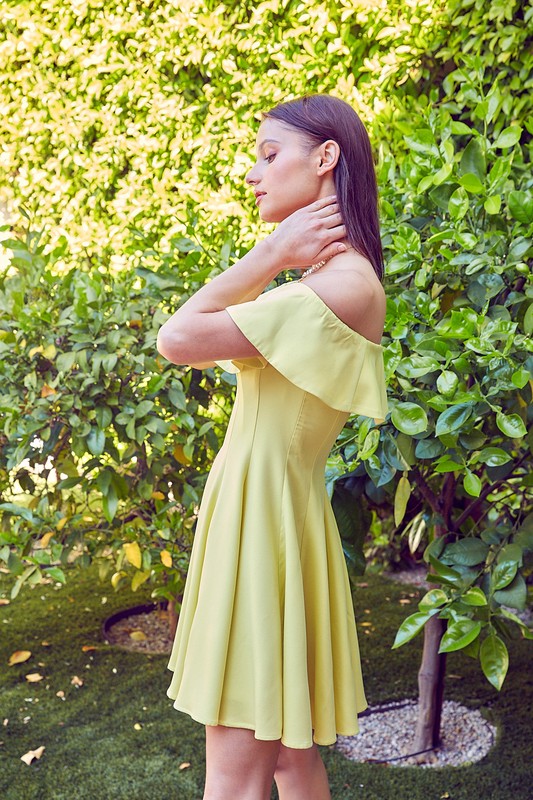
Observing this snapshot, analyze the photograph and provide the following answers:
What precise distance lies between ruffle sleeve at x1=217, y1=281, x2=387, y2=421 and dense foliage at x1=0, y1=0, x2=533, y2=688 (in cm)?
38

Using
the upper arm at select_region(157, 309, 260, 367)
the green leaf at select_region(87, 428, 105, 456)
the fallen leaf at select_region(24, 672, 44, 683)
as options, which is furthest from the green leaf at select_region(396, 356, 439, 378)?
the fallen leaf at select_region(24, 672, 44, 683)

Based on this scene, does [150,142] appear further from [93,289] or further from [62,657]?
[62,657]

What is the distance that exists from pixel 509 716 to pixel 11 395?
2061 mm

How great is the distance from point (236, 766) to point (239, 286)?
85cm

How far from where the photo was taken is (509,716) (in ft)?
9.75

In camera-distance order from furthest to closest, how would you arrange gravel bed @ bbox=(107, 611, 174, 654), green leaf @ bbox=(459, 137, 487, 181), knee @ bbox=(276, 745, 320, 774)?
gravel bed @ bbox=(107, 611, 174, 654), green leaf @ bbox=(459, 137, 487, 181), knee @ bbox=(276, 745, 320, 774)

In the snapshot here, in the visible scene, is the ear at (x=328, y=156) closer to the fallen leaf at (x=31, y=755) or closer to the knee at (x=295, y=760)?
the knee at (x=295, y=760)

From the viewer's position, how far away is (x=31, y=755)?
269 cm

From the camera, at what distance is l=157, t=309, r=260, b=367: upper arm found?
141cm

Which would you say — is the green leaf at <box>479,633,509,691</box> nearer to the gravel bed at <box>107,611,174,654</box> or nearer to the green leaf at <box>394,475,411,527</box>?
the green leaf at <box>394,475,411,527</box>

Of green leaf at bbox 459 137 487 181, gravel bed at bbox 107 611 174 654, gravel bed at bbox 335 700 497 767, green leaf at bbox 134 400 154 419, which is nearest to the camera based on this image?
green leaf at bbox 459 137 487 181

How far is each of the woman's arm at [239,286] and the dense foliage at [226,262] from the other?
42 cm

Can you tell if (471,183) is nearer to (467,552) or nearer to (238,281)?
(238,281)

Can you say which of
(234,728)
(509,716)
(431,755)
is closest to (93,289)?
(234,728)
